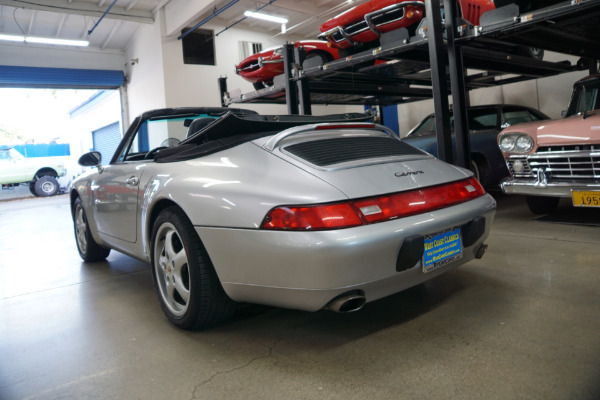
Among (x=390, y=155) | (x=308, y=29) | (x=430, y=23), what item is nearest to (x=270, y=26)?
(x=308, y=29)

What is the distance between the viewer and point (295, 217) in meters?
1.68

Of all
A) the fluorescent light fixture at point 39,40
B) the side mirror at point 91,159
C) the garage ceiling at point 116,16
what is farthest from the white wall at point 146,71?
the side mirror at point 91,159

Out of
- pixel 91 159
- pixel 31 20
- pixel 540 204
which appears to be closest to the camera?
pixel 91 159

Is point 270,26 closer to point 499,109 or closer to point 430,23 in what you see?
point 499,109

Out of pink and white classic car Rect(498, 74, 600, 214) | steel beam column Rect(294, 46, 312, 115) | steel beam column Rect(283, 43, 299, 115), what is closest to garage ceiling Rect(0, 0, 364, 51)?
steel beam column Rect(283, 43, 299, 115)

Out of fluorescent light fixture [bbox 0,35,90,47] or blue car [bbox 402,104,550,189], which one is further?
fluorescent light fixture [bbox 0,35,90,47]

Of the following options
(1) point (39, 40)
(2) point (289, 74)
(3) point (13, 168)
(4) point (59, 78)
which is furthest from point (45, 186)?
(2) point (289, 74)

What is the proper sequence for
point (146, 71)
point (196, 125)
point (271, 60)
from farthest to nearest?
point (146, 71) < point (271, 60) < point (196, 125)

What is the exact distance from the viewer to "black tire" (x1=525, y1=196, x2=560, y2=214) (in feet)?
15.1

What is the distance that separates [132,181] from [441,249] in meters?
1.82

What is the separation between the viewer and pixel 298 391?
5.13ft

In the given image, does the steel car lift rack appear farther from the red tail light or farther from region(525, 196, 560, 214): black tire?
the red tail light

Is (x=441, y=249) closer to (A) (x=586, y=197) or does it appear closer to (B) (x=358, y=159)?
(B) (x=358, y=159)

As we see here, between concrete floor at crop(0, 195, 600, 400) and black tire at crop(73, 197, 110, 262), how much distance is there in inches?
31.0
